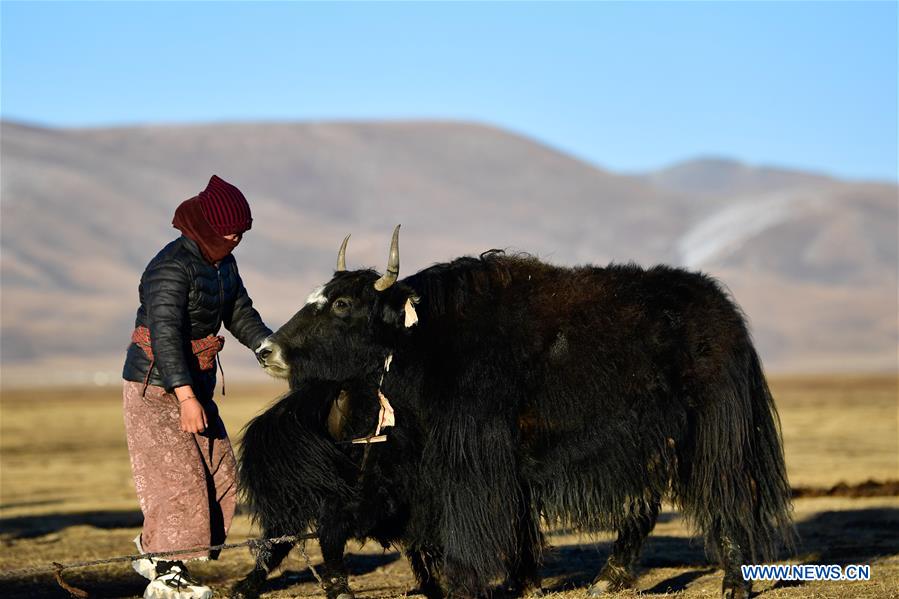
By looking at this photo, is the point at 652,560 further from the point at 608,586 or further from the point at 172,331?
the point at 172,331

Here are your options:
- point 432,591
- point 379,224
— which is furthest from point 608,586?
point 379,224

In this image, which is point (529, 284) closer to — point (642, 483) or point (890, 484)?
point (642, 483)

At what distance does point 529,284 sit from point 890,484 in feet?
23.7

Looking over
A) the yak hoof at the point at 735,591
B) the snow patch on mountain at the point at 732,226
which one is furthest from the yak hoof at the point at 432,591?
the snow patch on mountain at the point at 732,226

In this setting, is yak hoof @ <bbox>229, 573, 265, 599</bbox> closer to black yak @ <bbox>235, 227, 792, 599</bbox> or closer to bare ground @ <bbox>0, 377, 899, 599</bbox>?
black yak @ <bbox>235, 227, 792, 599</bbox>

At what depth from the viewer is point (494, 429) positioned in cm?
603

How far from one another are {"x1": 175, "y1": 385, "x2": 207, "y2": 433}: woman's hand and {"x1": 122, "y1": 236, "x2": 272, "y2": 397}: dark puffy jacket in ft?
0.13

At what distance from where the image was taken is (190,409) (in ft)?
18.6

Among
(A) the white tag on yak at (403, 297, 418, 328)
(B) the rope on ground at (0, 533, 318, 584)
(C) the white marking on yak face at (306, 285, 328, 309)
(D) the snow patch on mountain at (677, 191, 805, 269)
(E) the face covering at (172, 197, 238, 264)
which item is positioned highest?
(D) the snow patch on mountain at (677, 191, 805, 269)

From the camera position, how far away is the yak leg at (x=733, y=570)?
640cm

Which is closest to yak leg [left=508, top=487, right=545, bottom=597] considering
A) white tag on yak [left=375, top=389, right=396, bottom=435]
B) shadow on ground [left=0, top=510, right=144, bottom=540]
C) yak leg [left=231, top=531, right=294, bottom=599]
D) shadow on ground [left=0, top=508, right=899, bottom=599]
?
shadow on ground [left=0, top=508, right=899, bottom=599]

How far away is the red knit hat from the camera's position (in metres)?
5.86

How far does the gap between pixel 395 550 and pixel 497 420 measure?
2.03 meters

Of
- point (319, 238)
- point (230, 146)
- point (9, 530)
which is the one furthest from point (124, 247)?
point (9, 530)
